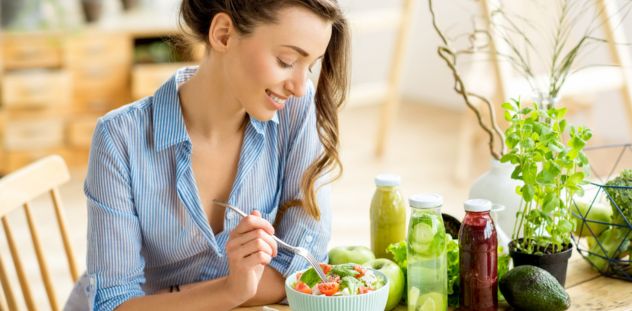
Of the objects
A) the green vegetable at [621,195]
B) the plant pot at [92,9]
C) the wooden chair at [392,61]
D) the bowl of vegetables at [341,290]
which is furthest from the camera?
the plant pot at [92,9]

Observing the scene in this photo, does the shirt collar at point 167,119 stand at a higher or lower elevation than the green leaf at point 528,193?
higher

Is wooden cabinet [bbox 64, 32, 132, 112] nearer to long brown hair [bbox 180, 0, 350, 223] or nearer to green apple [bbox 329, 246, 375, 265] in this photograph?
long brown hair [bbox 180, 0, 350, 223]

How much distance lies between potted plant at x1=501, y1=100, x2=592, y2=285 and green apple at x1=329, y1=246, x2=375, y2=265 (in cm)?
25

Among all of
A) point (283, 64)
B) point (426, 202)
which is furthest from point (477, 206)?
point (283, 64)

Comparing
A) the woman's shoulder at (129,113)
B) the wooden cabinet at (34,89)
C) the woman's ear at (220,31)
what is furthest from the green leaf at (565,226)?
the wooden cabinet at (34,89)

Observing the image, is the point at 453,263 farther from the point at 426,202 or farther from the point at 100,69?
the point at 100,69

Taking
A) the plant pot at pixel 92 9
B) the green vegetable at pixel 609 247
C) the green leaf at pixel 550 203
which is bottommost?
the green vegetable at pixel 609 247

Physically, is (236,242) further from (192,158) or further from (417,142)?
(417,142)

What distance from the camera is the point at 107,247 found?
159 cm

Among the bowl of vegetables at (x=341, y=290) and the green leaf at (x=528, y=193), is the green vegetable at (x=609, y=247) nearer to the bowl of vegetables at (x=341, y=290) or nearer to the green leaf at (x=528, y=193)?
the green leaf at (x=528, y=193)

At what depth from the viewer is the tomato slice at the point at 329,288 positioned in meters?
1.40

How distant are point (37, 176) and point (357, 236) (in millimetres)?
2179

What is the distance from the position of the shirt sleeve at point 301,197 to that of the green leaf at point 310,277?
0.20m

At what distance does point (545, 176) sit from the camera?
150cm
